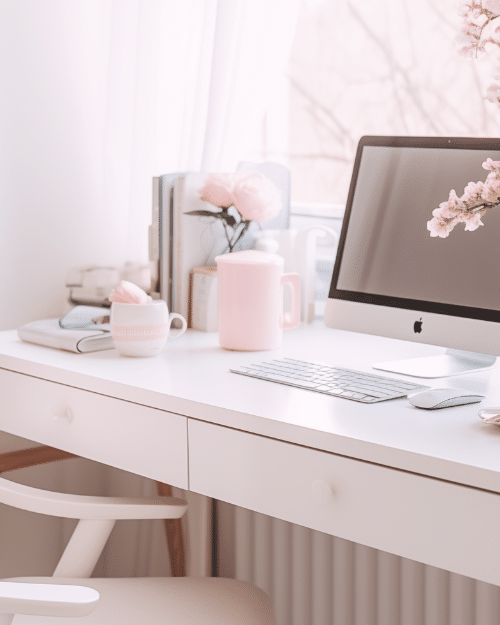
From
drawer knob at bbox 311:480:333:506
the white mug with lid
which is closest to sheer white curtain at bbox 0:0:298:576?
the white mug with lid

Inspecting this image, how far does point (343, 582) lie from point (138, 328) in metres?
0.64

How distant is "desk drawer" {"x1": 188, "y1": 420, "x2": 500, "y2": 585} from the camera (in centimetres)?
94

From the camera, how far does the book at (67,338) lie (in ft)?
5.07

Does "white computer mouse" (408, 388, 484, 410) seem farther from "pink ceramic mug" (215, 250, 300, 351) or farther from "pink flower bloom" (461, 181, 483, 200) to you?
"pink ceramic mug" (215, 250, 300, 351)

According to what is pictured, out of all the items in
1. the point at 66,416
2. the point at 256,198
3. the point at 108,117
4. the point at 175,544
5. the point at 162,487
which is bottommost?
the point at 175,544

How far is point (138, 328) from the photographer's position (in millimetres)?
1494

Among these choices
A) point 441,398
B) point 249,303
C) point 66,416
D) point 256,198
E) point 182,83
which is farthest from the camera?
point 182,83

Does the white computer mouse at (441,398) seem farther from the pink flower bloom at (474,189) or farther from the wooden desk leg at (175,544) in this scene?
the wooden desk leg at (175,544)

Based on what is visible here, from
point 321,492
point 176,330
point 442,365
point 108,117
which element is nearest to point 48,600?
point 321,492

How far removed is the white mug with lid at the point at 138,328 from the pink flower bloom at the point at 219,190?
0.95ft

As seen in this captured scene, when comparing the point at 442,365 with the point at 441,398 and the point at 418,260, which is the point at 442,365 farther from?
the point at 441,398

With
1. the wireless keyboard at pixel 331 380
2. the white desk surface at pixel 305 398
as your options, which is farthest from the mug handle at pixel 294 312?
the wireless keyboard at pixel 331 380

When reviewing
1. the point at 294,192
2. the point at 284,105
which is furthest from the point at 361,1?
the point at 294,192

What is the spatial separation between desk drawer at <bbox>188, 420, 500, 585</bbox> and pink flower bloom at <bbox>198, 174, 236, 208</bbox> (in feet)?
2.03
